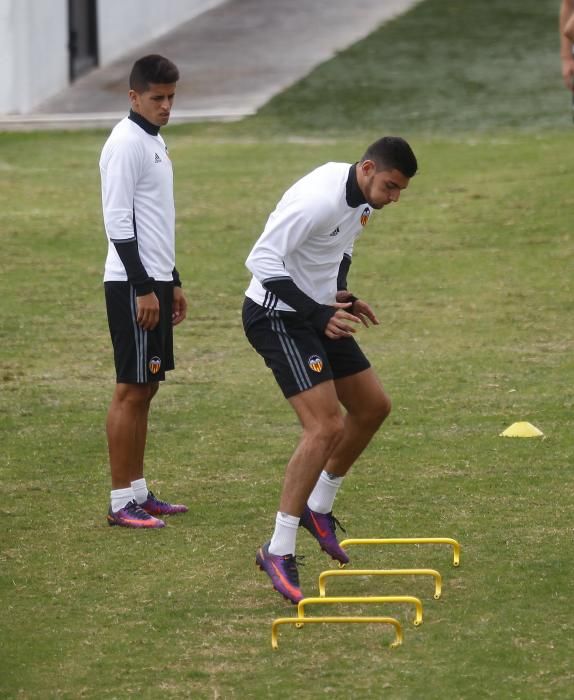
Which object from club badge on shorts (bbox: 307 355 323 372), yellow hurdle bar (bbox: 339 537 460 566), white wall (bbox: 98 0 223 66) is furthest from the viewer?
white wall (bbox: 98 0 223 66)

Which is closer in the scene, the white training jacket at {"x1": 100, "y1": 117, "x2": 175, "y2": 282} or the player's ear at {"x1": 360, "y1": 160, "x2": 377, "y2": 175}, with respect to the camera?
the player's ear at {"x1": 360, "y1": 160, "x2": 377, "y2": 175}

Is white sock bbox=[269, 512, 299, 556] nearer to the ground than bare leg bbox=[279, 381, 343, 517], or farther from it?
nearer to the ground

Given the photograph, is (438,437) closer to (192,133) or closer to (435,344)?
(435,344)

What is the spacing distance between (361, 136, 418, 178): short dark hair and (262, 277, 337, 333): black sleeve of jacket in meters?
0.62

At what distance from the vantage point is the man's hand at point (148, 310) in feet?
23.7

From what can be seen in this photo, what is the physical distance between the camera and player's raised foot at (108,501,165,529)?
7320 mm

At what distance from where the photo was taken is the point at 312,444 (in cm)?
637

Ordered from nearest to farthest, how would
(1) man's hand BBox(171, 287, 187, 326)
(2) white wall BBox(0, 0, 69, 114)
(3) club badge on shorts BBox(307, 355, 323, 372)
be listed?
(3) club badge on shorts BBox(307, 355, 323, 372)
(1) man's hand BBox(171, 287, 187, 326)
(2) white wall BBox(0, 0, 69, 114)

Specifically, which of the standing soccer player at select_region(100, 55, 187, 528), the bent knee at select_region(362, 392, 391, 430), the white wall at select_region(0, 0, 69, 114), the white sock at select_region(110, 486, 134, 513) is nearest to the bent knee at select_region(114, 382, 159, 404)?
the standing soccer player at select_region(100, 55, 187, 528)

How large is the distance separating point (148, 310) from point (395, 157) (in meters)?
1.57

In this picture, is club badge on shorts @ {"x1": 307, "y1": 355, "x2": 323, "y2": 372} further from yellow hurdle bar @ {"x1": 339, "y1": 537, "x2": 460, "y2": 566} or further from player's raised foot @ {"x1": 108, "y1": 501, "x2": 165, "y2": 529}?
player's raised foot @ {"x1": 108, "y1": 501, "x2": 165, "y2": 529}

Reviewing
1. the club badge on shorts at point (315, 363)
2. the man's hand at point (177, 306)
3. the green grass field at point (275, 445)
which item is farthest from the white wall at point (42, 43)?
the club badge on shorts at point (315, 363)

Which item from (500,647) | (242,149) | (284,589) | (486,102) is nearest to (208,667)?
(284,589)

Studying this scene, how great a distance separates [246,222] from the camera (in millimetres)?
15305
